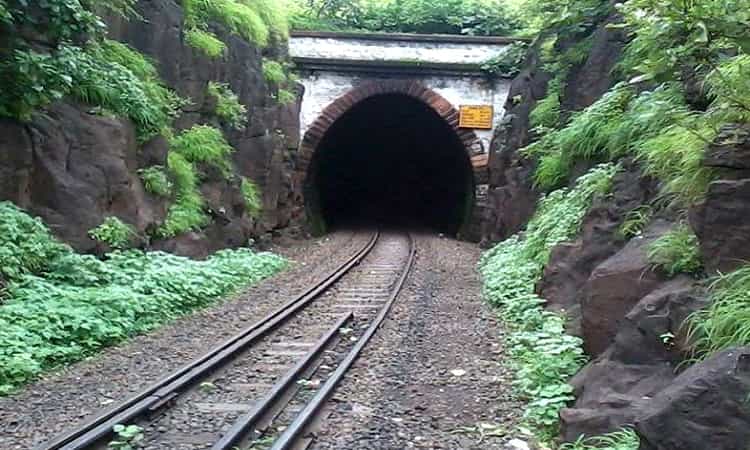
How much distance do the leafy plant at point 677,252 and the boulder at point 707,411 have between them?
4.09 ft

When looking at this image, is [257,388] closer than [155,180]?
Yes

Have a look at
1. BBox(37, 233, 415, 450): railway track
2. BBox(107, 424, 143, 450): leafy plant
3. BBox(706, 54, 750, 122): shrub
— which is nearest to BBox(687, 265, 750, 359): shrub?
BBox(706, 54, 750, 122): shrub

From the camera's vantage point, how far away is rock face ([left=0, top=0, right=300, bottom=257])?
8586 millimetres

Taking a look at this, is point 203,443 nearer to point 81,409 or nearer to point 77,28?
point 81,409

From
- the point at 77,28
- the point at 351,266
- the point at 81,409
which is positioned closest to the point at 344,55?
the point at 351,266

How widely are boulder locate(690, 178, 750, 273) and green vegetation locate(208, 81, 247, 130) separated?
1074cm

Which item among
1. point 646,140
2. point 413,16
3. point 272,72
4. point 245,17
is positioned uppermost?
point 413,16

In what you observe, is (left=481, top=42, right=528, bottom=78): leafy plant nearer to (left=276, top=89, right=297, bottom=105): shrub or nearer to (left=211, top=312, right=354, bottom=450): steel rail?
(left=276, top=89, right=297, bottom=105): shrub

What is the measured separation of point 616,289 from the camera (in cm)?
518

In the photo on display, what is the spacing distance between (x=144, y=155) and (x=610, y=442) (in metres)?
8.46

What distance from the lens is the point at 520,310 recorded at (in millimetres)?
8227

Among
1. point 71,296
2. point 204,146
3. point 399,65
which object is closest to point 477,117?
point 399,65

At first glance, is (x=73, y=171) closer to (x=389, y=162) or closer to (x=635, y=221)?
(x=635, y=221)

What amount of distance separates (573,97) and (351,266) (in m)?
4.72
